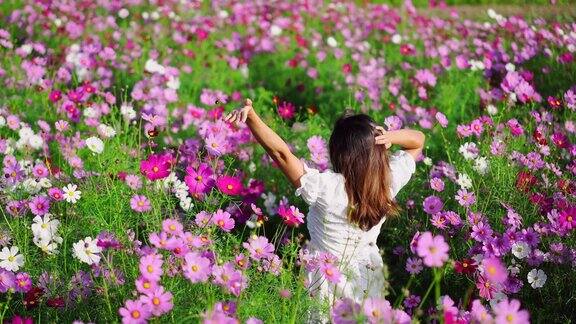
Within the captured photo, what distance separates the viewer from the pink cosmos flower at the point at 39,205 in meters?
2.54

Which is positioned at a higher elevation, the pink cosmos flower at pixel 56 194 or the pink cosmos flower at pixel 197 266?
the pink cosmos flower at pixel 197 266

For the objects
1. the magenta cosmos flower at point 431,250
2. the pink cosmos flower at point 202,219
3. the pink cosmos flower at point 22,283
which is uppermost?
the magenta cosmos flower at point 431,250

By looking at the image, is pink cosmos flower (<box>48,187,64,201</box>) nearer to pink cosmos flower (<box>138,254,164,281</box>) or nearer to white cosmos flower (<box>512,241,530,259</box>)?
pink cosmos flower (<box>138,254,164,281</box>)

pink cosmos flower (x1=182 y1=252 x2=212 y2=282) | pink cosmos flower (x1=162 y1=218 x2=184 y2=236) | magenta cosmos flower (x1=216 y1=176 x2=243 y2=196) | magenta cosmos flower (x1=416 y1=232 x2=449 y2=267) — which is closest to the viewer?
magenta cosmos flower (x1=416 y1=232 x2=449 y2=267)

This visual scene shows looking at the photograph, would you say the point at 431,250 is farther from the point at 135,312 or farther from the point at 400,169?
the point at 400,169

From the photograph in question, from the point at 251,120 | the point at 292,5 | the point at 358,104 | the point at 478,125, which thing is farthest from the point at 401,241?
the point at 292,5

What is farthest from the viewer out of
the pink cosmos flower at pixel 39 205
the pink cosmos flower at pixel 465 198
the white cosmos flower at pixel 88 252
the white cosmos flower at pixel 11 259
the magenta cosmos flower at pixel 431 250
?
the pink cosmos flower at pixel 465 198

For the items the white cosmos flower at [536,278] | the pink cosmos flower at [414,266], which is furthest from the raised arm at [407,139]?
the white cosmos flower at [536,278]

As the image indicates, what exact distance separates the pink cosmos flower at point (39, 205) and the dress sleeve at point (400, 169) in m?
1.33

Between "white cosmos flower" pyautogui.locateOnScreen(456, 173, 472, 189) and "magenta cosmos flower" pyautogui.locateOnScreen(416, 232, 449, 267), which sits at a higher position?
"magenta cosmos flower" pyautogui.locateOnScreen(416, 232, 449, 267)

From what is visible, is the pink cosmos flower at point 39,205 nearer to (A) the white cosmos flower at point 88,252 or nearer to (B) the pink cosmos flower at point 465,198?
(A) the white cosmos flower at point 88,252

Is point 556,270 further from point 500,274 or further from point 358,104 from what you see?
point 358,104

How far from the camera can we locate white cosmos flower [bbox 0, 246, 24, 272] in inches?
88.3

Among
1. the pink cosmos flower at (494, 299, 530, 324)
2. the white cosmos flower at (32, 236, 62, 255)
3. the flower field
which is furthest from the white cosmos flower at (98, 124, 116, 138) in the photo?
the pink cosmos flower at (494, 299, 530, 324)
